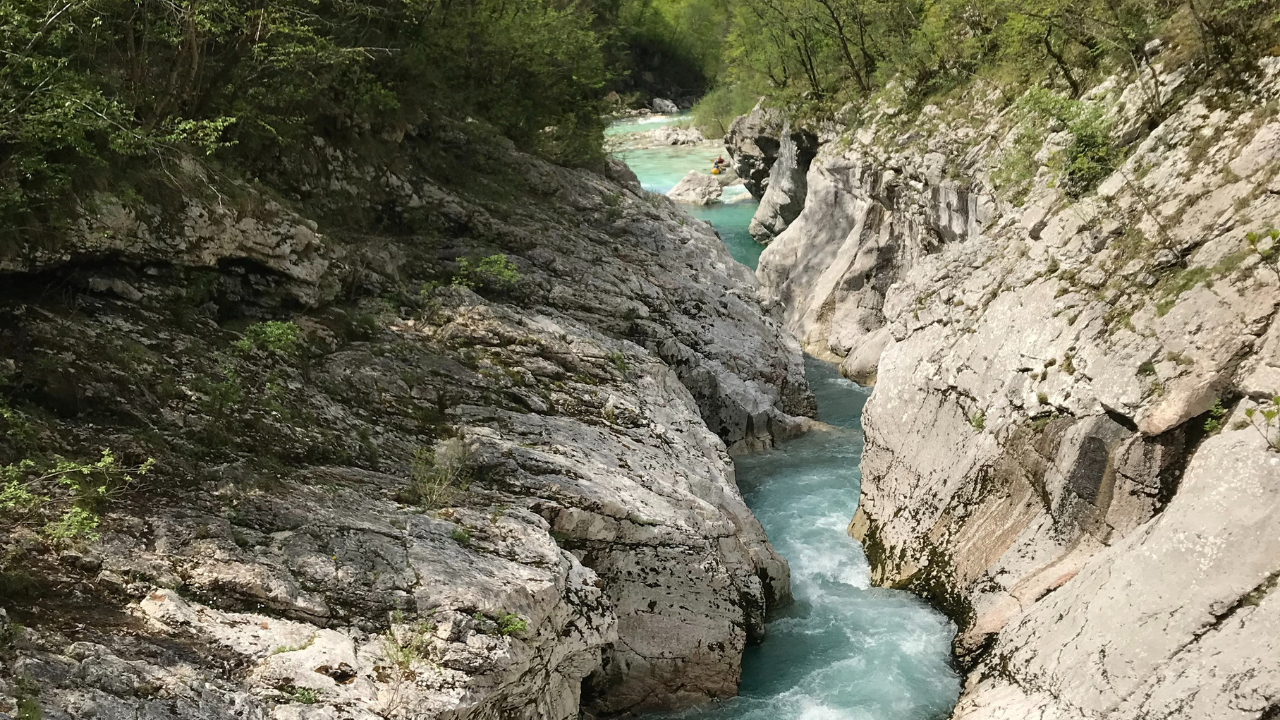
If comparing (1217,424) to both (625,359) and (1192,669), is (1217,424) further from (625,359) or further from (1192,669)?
(625,359)

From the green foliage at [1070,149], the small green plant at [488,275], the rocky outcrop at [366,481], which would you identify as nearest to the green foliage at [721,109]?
the green foliage at [1070,149]

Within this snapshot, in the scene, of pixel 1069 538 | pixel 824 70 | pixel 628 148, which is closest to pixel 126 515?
pixel 1069 538

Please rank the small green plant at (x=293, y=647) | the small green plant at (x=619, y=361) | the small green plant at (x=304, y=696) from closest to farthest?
1. the small green plant at (x=304, y=696)
2. the small green plant at (x=293, y=647)
3. the small green plant at (x=619, y=361)

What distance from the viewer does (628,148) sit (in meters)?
56.7

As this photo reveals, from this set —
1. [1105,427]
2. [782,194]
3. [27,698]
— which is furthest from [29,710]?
[782,194]

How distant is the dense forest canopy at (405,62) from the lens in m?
9.05

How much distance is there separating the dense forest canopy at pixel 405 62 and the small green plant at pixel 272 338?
7.50 ft

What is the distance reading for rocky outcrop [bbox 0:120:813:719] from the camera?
6.99 metres

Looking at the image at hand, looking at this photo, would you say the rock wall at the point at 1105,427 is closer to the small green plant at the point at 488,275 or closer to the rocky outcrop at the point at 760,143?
the small green plant at the point at 488,275

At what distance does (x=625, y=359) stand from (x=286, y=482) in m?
6.99

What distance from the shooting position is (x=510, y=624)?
838 centimetres

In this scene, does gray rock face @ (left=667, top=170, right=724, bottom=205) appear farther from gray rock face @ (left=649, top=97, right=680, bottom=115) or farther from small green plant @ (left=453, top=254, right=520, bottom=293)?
small green plant @ (left=453, top=254, right=520, bottom=293)

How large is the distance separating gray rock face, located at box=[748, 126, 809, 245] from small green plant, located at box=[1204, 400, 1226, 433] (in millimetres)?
23292

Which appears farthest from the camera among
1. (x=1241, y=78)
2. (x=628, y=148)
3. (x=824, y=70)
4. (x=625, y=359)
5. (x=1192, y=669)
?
(x=628, y=148)
